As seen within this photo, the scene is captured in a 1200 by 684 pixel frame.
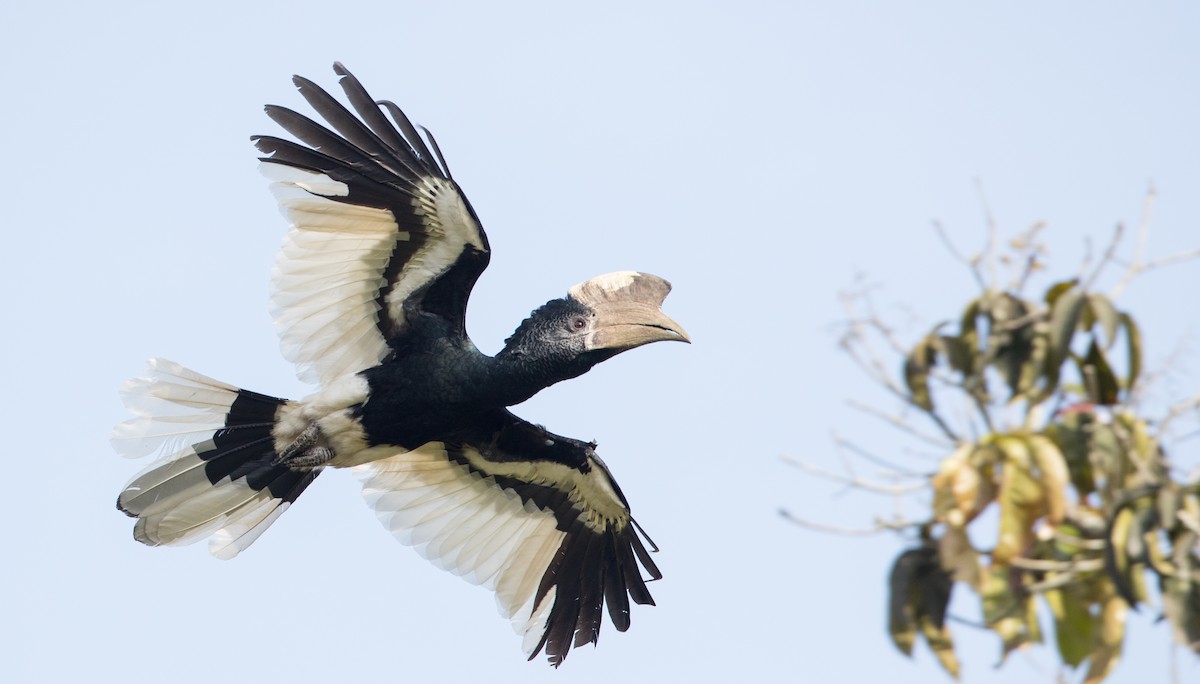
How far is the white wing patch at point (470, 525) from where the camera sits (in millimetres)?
6605

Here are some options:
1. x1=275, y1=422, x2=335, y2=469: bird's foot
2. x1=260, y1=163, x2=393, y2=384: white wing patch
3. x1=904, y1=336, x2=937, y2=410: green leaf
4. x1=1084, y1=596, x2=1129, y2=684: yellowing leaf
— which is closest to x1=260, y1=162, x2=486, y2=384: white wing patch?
x1=260, y1=163, x2=393, y2=384: white wing patch

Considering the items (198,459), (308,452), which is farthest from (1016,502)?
(198,459)

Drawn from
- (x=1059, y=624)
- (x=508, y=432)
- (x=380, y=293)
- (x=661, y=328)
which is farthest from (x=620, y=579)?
(x=1059, y=624)

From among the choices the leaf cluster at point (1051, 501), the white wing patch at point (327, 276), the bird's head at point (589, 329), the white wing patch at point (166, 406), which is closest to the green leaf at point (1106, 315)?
the leaf cluster at point (1051, 501)

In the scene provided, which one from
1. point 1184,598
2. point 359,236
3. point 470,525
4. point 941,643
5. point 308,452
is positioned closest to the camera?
point 1184,598

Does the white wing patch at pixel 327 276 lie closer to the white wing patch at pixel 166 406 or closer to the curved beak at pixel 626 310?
the white wing patch at pixel 166 406

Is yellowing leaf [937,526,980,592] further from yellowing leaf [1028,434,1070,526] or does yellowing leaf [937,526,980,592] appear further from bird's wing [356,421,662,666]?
bird's wing [356,421,662,666]

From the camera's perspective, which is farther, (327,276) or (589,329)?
(589,329)

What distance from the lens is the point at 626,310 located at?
5996 mm

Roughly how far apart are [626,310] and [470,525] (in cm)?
143

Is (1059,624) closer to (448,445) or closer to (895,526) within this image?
(895,526)

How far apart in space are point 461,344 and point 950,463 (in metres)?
3.24

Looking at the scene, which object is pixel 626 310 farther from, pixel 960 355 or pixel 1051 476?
pixel 1051 476

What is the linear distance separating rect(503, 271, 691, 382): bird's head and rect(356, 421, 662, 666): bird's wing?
2.32ft
